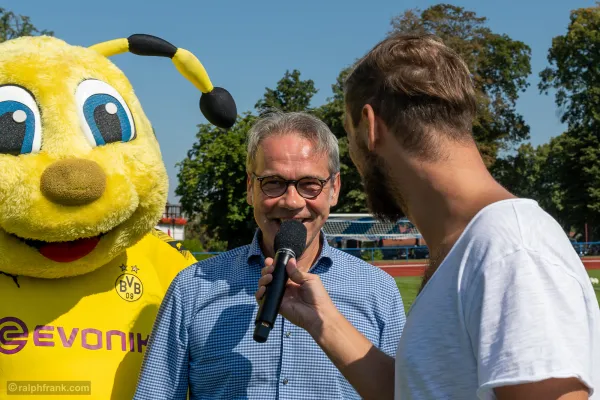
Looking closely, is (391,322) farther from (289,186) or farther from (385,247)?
(385,247)

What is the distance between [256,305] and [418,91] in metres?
1.47

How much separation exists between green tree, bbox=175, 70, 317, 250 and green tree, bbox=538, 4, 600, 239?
20.0 metres

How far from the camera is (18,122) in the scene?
3189 millimetres

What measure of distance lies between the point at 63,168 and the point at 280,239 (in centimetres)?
113

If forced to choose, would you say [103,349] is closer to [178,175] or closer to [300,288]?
[300,288]

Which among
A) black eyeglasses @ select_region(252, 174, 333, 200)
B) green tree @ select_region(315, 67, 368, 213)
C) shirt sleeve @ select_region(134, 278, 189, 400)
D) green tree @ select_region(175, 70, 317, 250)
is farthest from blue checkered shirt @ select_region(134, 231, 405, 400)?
green tree @ select_region(315, 67, 368, 213)

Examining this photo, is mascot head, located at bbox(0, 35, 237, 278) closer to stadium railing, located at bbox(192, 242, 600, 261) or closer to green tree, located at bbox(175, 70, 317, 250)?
stadium railing, located at bbox(192, 242, 600, 261)

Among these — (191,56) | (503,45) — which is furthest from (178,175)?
(191,56)

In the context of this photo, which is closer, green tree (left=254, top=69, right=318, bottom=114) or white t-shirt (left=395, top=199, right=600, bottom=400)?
white t-shirt (left=395, top=199, right=600, bottom=400)

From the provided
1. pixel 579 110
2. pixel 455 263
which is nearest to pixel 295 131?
pixel 455 263

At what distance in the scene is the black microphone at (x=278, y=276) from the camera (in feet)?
6.47

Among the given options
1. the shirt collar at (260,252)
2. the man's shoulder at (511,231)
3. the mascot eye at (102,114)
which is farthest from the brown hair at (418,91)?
the mascot eye at (102,114)

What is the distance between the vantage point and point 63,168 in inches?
118

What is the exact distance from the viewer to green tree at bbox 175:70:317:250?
127 ft
